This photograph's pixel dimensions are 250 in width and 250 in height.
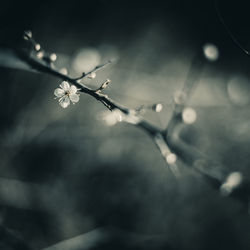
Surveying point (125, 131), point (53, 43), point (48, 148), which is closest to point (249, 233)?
point (125, 131)

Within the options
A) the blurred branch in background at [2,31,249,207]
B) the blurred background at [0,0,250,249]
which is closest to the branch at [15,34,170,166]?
the blurred branch in background at [2,31,249,207]

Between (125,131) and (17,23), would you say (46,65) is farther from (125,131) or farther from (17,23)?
(125,131)

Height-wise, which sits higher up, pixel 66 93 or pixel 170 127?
pixel 66 93

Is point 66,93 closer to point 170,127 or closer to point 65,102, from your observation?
point 65,102

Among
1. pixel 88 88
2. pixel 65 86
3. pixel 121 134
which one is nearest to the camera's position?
pixel 88 88

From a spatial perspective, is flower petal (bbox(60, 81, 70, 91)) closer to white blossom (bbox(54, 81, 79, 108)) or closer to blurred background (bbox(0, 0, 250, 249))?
white blossom (bbox(54, 81, 79, 108))

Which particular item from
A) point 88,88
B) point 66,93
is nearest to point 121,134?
point 66,93

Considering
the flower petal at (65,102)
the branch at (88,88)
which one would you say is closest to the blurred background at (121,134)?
the branch at (88,88)

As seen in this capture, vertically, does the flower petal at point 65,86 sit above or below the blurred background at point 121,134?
below

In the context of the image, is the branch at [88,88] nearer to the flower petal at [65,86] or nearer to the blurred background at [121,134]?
the flower petal at [65,86]
